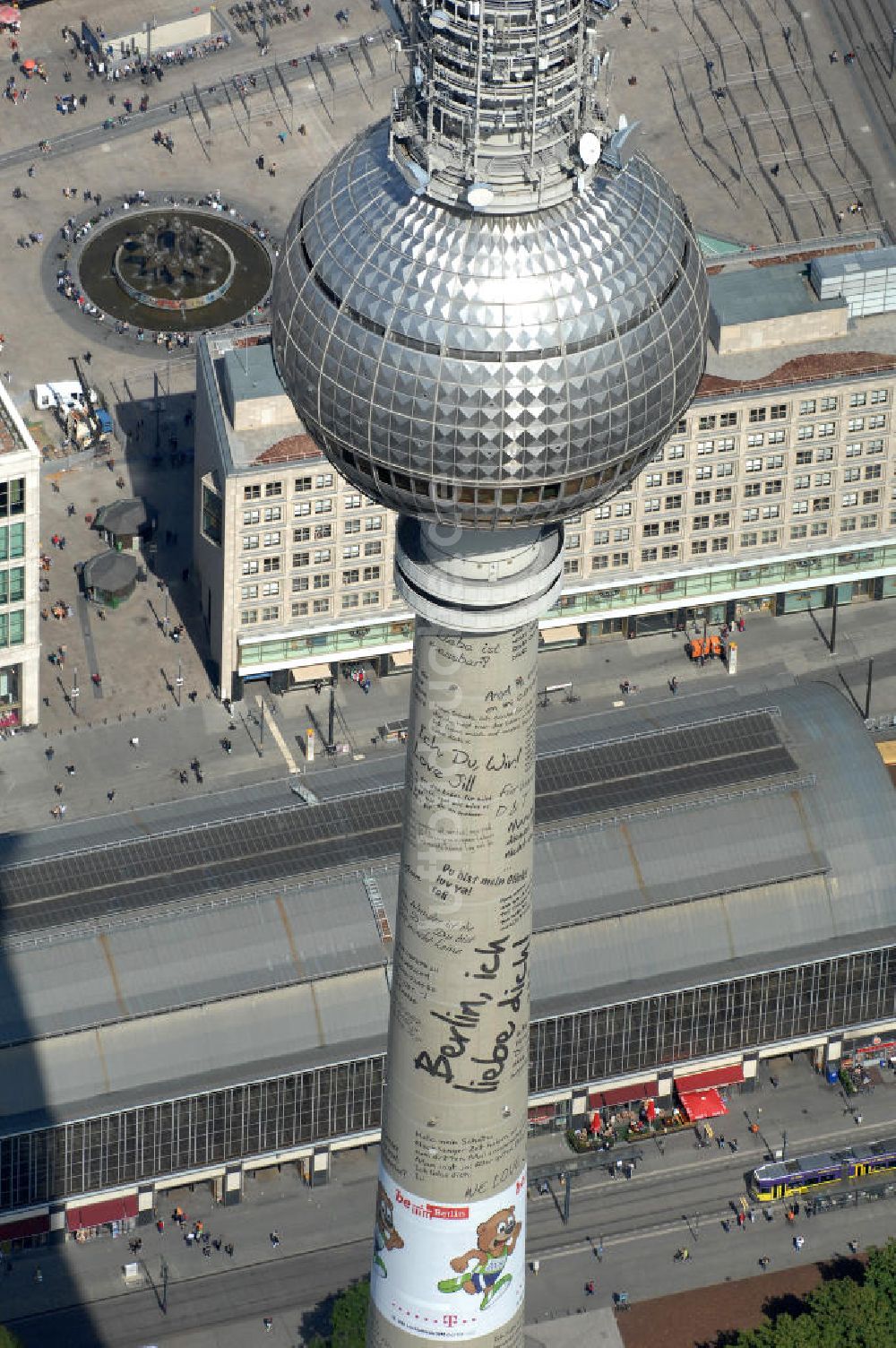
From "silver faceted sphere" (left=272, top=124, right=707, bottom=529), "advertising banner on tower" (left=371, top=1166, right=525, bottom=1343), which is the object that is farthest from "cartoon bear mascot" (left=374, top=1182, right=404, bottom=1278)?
"silver faceted sphere" (left=272, top=124, right=707, bottom=529)

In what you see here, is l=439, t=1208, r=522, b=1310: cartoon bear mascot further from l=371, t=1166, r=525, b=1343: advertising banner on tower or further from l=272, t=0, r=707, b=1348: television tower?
l=272, t=0, r=707, b=1348: television tower

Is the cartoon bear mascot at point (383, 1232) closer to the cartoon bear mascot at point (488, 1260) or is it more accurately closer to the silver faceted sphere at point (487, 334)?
the cartoon bear mascot at point (488, 1260)

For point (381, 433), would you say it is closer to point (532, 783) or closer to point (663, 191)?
point (663, 191)

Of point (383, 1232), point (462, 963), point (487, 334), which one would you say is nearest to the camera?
point (487, 334)

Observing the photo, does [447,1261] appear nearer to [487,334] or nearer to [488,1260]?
[488,1260]

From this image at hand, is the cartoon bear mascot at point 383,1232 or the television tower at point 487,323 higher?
the television tower at point 487,323

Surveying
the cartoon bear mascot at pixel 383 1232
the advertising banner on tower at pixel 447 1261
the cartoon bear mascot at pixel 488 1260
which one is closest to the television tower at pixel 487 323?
the advertising banner on tower at pixel 447 1261

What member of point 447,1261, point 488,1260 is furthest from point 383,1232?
point 488,1260
